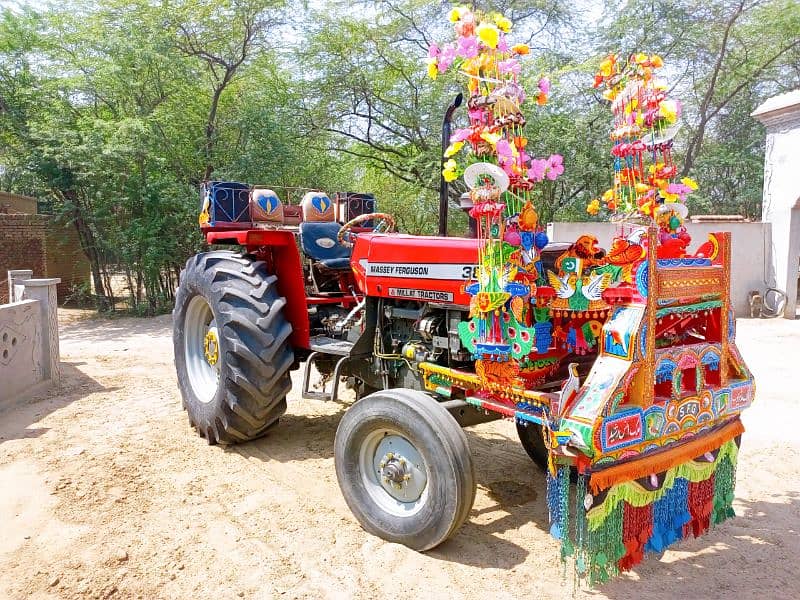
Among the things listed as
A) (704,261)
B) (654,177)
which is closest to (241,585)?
(704,261)

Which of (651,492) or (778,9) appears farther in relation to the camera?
(778,9)

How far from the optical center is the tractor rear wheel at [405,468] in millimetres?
3086

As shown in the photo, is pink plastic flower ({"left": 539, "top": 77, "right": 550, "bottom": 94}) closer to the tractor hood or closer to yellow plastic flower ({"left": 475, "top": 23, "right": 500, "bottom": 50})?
yellow plastic flower ({"left": 475, "top": 23, "right": 500, "bottom": 50})

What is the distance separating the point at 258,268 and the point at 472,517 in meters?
2.35

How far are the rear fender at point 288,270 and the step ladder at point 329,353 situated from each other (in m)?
0.10

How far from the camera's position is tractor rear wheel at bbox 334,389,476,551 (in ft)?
10.1

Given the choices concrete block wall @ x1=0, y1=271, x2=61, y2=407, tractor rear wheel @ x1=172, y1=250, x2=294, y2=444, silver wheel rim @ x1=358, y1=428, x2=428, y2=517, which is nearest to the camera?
silver wheel rim @ x1=358, y1=428, x2=428, y2=517

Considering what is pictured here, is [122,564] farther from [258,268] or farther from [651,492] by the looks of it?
[651,492]

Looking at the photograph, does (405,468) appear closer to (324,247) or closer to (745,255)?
(324,247)

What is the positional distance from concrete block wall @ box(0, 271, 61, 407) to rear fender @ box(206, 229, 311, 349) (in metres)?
2.58

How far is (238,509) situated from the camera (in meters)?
3.83

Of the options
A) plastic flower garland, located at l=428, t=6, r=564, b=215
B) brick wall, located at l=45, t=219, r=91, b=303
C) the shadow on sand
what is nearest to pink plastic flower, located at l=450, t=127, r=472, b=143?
plastic flower garland, located at l=428, t=6, r=564, b=215

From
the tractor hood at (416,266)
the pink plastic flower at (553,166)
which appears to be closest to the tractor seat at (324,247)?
the tractor hood at (416,266)

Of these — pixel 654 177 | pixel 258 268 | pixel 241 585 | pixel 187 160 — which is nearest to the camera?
pixel 241 585
